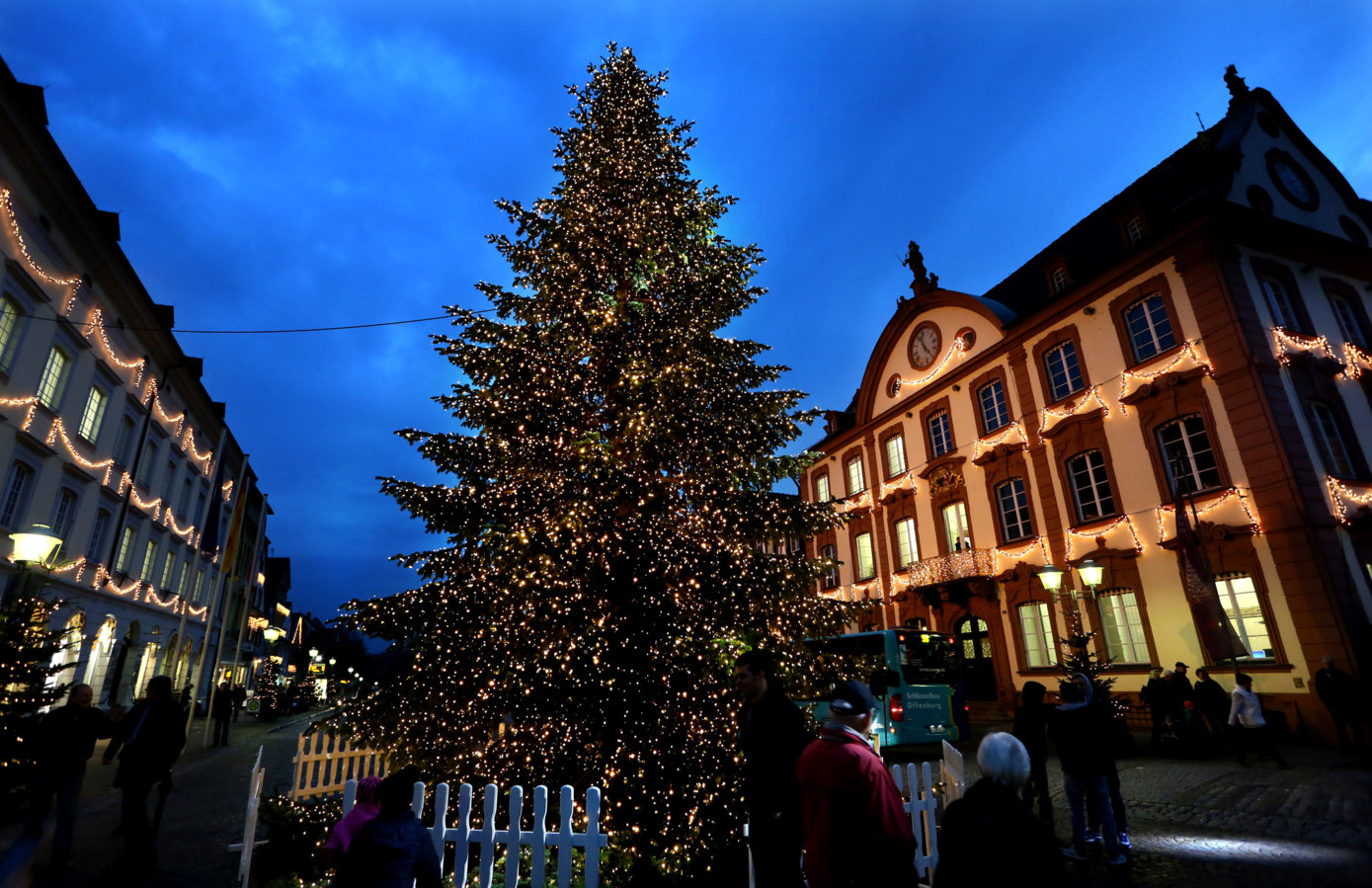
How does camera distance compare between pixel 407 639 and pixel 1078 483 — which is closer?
pixel 407 639

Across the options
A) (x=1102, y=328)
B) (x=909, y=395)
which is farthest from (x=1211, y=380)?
(x=909, y=395)

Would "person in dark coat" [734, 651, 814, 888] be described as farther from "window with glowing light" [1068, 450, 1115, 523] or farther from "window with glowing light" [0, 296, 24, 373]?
"window with glowing light" [0, 296, 24, 373]

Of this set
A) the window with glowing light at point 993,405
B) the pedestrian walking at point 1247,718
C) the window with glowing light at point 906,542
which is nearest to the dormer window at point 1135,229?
the window with glowing light at point 993,405

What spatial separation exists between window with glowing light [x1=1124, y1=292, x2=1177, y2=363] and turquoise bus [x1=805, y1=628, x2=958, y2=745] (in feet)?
31.6

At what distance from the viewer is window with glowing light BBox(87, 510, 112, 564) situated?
19.0 metres

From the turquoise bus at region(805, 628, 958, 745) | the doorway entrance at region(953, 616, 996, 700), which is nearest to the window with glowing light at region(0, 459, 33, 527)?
the turquoise bus at region(805, 628, 958, 745)

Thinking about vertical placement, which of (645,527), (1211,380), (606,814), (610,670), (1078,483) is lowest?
(606,814)

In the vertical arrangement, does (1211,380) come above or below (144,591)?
above

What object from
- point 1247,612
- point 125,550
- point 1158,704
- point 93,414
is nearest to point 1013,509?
point 1247,612

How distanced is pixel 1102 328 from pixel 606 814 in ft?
62.2

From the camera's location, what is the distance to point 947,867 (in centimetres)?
263

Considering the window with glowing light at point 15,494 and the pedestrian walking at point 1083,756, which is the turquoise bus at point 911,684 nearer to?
the pedestrian walking at point 1083,756

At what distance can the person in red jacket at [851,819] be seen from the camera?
304 centimetres

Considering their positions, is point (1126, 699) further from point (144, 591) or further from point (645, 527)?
point (144, 591)
